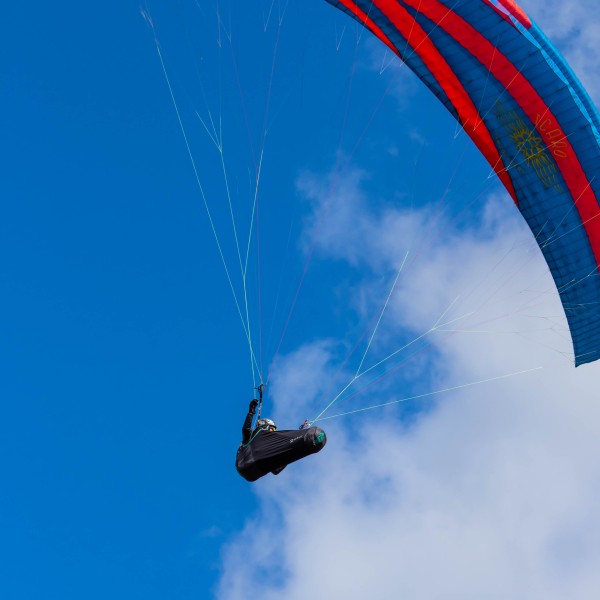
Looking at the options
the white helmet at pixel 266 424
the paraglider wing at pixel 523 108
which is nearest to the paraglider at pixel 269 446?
the white helmet at pixel 266 424

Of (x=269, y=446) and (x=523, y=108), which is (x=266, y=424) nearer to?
(x=269, y=446)

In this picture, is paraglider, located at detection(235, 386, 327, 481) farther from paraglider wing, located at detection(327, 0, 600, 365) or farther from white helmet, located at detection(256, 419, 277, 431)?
paraglider wing, located at detection(327, 0, 600, 365)

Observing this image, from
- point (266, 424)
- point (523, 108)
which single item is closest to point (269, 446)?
point (266, 424)

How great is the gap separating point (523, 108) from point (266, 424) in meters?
6.95

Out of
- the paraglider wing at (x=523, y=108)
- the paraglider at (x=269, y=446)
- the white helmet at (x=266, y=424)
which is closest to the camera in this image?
the paraglider at (x=269, y=446)

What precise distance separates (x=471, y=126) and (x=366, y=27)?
2.55 meters

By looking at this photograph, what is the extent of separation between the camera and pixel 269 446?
11.2 metres

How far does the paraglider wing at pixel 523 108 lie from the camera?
42.5 feet

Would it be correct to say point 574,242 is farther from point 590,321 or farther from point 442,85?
point 442,85

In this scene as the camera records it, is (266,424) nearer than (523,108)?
Yes

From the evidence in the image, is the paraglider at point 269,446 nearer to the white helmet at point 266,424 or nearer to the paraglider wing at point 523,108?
the white helmet at point 266,424

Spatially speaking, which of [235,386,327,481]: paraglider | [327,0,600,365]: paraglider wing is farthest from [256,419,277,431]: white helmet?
[327,0,600,365]: paraglider wing

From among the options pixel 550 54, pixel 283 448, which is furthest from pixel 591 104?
pixel 283 448

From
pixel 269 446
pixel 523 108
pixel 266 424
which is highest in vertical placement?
pixel 523 108
